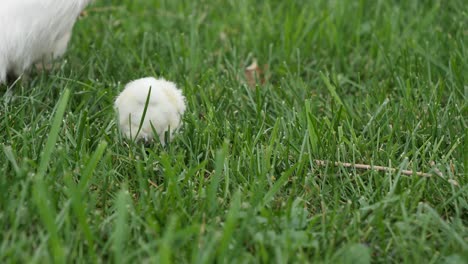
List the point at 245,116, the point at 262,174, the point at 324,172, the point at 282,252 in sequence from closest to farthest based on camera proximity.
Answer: the point at 282,252 → the point at 262,174 → the point at 324,172 → the point at 245,116

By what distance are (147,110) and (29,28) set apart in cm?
43

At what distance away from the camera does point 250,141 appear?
2.33 m

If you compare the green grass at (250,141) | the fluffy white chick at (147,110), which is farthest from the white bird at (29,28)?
the fluffy white chick at (147,110)

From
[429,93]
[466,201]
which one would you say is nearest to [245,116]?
[429,93]

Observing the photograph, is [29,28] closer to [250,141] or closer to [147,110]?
[147,110]

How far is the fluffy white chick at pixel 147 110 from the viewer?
7.80 ft

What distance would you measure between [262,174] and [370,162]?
0.40 metres

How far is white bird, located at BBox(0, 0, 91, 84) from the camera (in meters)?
2.25

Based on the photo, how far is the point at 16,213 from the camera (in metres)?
1.76

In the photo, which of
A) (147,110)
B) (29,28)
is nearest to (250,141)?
(147,110)

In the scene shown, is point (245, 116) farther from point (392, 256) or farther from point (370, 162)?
point (392, 256)

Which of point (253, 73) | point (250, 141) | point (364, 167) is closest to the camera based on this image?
point (364, 167)

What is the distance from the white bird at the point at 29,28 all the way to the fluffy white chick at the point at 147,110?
0.33 meters

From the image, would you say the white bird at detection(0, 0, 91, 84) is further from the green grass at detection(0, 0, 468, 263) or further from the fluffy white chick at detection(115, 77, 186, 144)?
the fluffy white chick at detection(115, 77, 186, 144)
